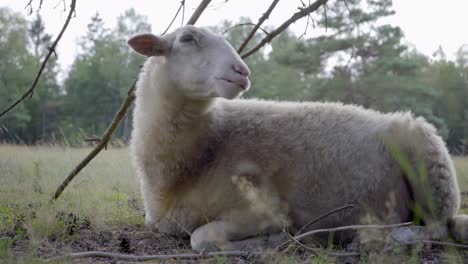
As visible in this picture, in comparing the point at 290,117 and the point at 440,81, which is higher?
the point at 440,81

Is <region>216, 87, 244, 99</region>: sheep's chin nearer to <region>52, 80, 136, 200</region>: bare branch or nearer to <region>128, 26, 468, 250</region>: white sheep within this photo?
<region>128, 26, 468, 250</region>: white sheep

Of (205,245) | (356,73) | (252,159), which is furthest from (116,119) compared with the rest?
(356,73)

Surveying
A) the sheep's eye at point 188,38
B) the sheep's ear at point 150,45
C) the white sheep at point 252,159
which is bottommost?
the white sheep at point 252,159

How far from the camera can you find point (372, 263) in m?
2.15

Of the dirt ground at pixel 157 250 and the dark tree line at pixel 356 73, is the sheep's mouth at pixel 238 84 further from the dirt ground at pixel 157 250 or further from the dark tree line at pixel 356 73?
the dark tree line at pixel 356 73

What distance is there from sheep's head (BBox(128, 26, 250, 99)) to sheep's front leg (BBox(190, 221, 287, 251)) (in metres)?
0.85

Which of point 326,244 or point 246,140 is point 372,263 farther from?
point 246,140

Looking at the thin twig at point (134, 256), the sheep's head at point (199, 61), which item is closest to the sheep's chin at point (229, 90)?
the sheep's head at point (199, 61)

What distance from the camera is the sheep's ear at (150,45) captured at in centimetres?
349

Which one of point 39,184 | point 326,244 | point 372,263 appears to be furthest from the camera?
point 39,184

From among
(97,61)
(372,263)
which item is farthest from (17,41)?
(97,61)

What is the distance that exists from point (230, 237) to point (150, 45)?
4.83 ft

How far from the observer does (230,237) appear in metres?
3.21

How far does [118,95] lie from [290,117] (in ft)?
138
